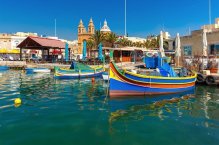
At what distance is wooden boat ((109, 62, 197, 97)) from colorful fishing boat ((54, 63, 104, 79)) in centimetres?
1573

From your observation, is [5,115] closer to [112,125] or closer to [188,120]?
[112,125]

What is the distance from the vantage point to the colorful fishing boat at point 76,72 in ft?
106

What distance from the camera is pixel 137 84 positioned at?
18.5 m

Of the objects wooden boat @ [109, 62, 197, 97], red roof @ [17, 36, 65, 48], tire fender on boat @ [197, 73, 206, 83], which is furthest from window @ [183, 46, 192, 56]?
red roof @ [17, 36, 65, 48]

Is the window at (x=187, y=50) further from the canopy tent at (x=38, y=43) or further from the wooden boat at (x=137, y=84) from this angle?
the canopy tent at (x=38, y=43)

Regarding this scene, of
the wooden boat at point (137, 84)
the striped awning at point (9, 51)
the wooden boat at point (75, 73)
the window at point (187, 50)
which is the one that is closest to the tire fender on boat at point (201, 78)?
the wooden boat at point (137, 84)

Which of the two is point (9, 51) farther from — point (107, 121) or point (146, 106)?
point (107, 121)

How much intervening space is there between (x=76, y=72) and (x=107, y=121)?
21.7 m

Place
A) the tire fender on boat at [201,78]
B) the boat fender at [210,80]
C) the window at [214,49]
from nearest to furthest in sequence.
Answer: the boat fender at [210,80], the tire fender on boat at [201,78], the window at [214,49]

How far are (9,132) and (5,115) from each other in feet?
10.2

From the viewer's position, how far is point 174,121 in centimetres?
1238

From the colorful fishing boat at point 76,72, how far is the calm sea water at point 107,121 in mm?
14068

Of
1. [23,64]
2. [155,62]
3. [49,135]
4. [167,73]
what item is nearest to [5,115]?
[49,135]

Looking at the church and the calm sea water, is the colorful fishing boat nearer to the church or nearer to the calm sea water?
the calm sea water
